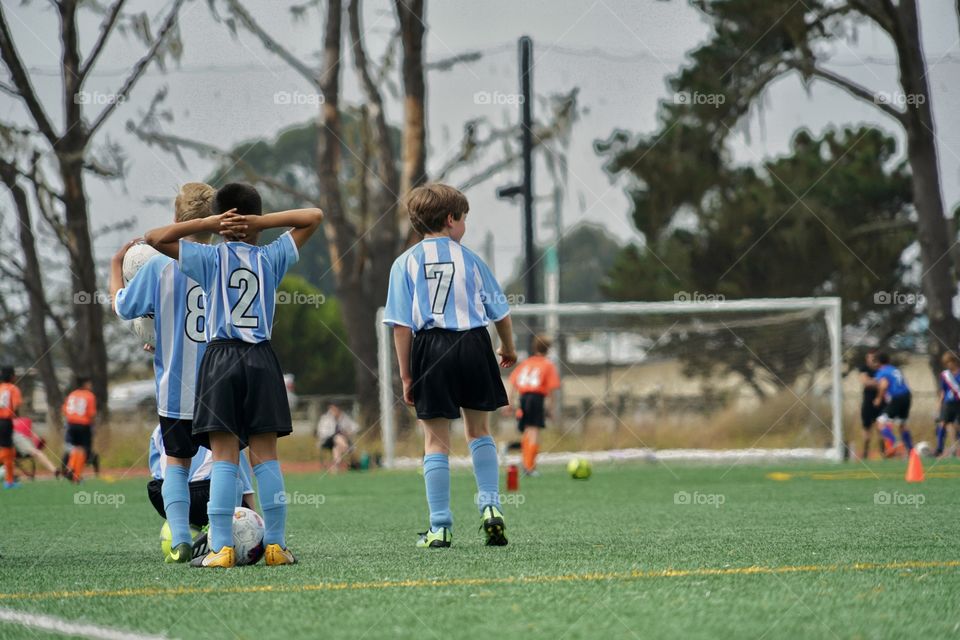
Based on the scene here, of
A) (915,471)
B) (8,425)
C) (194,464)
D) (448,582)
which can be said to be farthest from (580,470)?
(448,582)

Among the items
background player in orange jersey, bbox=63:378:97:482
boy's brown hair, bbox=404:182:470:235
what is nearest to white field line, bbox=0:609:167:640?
boy's brown hair, bbox=404:182:470:235

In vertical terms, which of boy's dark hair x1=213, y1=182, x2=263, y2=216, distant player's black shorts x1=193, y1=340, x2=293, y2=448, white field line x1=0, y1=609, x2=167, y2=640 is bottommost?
white field line x1=0, y1=609, x2=167, y2=640

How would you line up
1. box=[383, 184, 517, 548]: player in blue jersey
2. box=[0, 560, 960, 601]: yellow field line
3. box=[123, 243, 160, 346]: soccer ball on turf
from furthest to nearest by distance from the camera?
box=[383, 184, 517, 548]: player in blue jersey
box=[123, 243, 160, 346]: soccer ball on turf
box=[0, 560, 960, 601]: yellow field line

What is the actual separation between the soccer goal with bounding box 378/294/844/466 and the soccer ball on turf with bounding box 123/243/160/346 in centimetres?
1415

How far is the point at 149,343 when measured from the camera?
6.56 metres

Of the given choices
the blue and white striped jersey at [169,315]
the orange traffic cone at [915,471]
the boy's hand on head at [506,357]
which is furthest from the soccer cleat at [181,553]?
the orange traffic cone at [915,471]

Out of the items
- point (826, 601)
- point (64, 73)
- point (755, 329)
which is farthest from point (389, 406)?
point (826, 601)

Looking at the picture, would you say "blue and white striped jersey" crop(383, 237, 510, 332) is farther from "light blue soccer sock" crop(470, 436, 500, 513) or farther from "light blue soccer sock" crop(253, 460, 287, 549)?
"light blue soccer sock" crop(253, 460, 287, 549)

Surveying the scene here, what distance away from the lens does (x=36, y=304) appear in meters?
28.0

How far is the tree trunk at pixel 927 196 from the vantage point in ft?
79.2

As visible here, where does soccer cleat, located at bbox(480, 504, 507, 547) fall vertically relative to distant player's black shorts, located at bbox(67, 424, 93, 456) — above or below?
above

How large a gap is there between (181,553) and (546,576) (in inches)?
73.1

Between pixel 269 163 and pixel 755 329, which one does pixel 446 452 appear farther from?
pixel 269 163

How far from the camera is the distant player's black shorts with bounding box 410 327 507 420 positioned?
659cm
